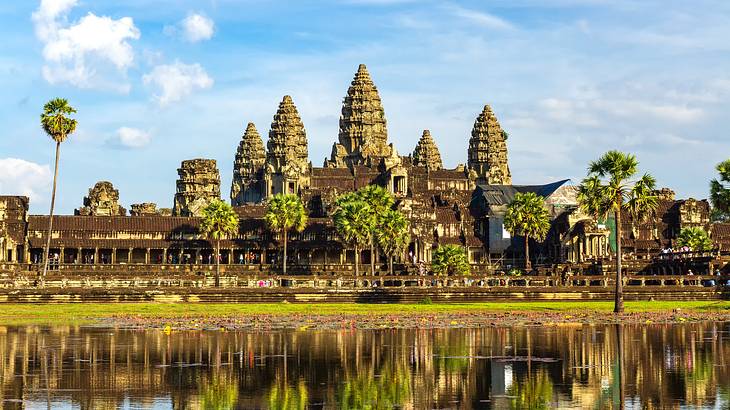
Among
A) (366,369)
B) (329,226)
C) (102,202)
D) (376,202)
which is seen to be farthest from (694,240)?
(366,369)

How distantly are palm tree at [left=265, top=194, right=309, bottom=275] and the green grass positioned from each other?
46.4m

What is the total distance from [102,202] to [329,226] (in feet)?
115

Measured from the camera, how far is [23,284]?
89.7 metres

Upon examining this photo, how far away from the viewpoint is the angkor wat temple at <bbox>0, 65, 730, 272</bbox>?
5044 inches

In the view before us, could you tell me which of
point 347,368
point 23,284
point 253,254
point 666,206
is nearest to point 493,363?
point 347,368

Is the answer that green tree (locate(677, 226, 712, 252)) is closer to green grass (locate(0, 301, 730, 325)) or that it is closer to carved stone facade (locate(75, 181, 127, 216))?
green grass (locate(0, 301, 730, 325))

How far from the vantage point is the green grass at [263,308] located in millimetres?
65562

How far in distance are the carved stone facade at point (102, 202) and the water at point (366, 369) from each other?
102 metres

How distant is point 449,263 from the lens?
11606cm

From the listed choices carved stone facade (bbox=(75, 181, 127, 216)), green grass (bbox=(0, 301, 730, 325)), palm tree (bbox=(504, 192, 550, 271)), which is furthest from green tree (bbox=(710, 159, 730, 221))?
carved stone facade (bbox=(75, 181, 127, 216))

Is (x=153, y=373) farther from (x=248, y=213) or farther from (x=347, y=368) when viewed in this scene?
(x=248, y=213)

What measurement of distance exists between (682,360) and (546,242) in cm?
10407

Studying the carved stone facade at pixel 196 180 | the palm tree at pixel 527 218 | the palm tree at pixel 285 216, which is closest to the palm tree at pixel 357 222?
the palm tree at pixel 285 216

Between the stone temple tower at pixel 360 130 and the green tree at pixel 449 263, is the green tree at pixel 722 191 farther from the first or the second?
the stone temple tower at pixel 360 130
